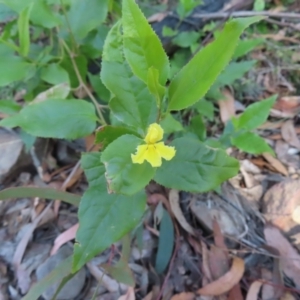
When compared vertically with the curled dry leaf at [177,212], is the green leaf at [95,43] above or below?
above

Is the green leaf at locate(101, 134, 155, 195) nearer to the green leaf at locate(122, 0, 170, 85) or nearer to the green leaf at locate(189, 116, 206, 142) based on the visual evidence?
the green leaf at locate(122, 0, 170, 85)

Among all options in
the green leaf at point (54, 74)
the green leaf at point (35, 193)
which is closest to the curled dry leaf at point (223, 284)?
the green leaf at point (35, 193)

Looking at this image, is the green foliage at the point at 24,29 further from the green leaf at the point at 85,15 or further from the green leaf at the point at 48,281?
the green leaf at the point at 48,281

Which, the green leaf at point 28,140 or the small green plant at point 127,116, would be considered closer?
the small green plant at point 127,116

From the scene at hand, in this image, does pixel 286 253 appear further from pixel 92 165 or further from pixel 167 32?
pixel 167 32

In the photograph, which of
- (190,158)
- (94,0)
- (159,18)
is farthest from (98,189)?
(159,18)

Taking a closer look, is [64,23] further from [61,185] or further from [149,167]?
[149,167]

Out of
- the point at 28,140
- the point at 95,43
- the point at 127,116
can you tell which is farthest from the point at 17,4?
the point at 127,116
